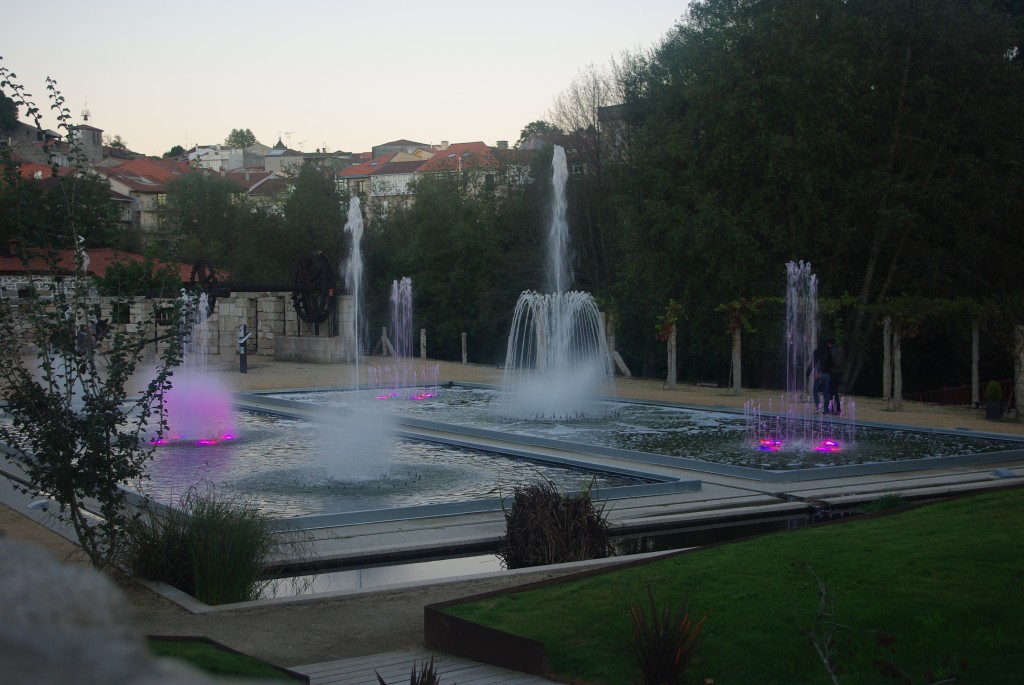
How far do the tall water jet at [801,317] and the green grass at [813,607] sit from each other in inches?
612

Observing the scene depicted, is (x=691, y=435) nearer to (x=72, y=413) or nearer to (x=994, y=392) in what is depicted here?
(x=994, y=392)

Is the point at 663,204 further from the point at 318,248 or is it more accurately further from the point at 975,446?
the point at 318,248

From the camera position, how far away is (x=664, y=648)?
6086 mm

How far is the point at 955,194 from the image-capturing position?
2834 centimetres

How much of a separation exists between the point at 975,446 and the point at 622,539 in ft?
29.9

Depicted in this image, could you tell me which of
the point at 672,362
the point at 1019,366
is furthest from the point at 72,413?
the point at 672,362

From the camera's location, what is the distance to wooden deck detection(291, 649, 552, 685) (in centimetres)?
605

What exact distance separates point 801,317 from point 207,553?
790 inches

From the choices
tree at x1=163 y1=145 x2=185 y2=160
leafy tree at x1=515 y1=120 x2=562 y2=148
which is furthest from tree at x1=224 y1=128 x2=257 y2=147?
leafy tree at x1=515 y1=120 x2=562 y2=148

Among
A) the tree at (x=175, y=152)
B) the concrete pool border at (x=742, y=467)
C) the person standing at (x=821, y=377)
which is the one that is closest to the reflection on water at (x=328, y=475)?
the concrete pool border at (x=742, y=467)

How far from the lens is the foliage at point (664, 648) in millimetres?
6051

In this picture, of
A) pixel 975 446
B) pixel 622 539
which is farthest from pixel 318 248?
pixel 622 539

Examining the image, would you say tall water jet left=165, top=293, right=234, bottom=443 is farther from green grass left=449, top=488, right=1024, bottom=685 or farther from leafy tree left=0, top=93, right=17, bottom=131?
leafy tree left=0, top=93, right=17, bottom=131

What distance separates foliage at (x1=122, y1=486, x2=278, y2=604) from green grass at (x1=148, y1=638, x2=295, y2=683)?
6.58 feet
